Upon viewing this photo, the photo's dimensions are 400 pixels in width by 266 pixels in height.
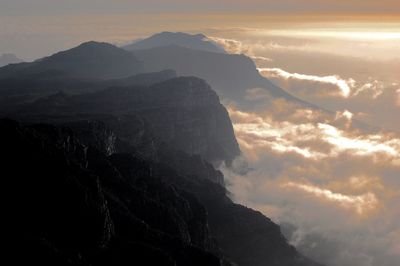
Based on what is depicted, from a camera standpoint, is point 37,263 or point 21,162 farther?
point 21,162

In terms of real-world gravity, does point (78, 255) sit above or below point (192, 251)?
above

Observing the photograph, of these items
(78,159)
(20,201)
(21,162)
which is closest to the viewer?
(20,201)

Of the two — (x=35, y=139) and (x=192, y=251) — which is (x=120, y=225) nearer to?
(x=192, y=251)

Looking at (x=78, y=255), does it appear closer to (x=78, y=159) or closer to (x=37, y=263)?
(x=37, y=263)

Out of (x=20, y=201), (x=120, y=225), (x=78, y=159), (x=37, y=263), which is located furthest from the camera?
(x=78, y=159)

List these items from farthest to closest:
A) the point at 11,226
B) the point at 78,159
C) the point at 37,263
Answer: the point at 78,159 < the point at 11,226 < the point at 37,263

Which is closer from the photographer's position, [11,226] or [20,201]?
[11,226]

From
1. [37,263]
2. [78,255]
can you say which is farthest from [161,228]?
[37,263]

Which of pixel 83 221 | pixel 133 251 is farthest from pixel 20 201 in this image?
pixel 133 251

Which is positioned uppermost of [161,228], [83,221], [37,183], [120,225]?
[37,183]
